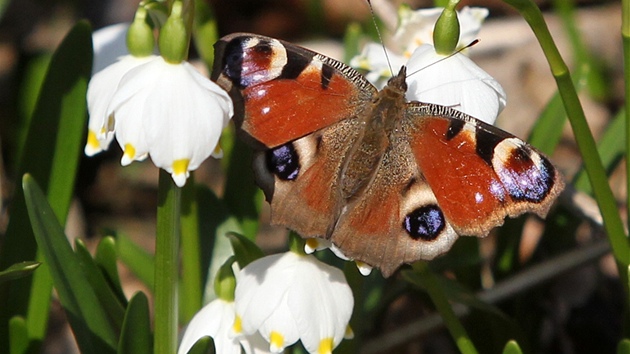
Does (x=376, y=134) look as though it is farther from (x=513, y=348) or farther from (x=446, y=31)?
(x=513, y=348)

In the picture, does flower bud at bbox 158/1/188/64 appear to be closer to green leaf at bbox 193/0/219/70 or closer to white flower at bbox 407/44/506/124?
white flower at bbox 407/44/506/124

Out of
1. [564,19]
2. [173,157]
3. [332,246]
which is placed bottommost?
[564,19]

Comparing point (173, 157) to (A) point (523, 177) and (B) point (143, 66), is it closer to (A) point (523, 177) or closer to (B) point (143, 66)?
(B) point (143, 66)

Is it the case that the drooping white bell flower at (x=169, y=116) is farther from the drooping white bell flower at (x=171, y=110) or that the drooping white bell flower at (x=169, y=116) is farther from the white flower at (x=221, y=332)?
the white flower at (x=221, y=332)

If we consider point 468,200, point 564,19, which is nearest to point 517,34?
point 564,19

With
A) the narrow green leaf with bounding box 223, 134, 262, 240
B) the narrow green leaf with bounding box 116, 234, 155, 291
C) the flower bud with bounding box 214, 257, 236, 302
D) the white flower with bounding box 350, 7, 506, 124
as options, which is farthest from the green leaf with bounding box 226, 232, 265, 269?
the narrow green leaf with bounding box 116, 234, 155, 291

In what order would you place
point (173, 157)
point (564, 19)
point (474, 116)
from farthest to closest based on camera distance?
point (564, 19) → point (474, 116) → point (173, 157)
